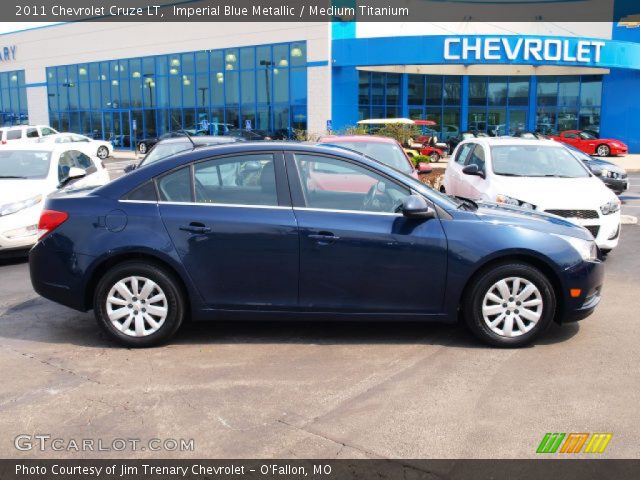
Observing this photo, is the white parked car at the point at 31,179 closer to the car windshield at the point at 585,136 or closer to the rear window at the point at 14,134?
the rear window at the point at 14,134

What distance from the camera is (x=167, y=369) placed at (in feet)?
14.9

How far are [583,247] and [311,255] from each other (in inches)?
87.8

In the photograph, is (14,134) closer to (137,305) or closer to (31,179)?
(31,179)

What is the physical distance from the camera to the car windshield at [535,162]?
28.7 ft

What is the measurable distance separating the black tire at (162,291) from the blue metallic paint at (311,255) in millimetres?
81

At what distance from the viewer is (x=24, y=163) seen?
9.38 meters

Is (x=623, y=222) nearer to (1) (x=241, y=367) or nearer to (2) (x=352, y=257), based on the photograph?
(2) (x=352, y=257)

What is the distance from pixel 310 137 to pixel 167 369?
2022cm

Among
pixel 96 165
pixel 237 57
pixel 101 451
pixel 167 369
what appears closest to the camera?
pixel 101 451

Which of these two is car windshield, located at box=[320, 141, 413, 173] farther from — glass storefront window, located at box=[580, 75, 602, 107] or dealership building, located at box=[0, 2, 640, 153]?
glass storefront window, located at box=[580, 75, 602, 107]

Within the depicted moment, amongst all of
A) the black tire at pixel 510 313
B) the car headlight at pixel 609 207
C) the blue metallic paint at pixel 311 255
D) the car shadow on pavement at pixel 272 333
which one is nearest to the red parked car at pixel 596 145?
the car headlight at pixel 609 207

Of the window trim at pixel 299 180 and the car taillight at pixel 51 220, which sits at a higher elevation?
the window trim at pixel 299 180

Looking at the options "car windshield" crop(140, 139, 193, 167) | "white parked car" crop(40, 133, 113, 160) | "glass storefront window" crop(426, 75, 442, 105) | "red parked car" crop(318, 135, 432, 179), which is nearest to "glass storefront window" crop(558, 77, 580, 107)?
"glass storefront window" crop(426, 75, 442, 105)

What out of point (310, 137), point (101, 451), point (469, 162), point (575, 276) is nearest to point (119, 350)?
point (101, 451)
